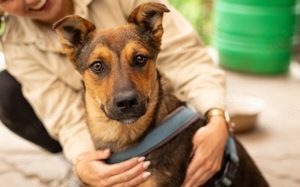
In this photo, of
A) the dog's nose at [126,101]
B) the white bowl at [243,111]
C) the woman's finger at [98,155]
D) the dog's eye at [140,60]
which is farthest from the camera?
the white bowl at [243,111]

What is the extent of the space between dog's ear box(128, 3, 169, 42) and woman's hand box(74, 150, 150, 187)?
19.8 inches

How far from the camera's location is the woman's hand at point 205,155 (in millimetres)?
2166

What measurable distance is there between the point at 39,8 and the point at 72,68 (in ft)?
1.24

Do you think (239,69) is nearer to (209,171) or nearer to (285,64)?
(285,64)

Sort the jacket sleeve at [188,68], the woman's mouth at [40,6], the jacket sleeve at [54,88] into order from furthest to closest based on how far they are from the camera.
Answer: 1. the jacket sleeve at [54,88]
2. the jacket sleeve at [188,68]
3. the woman's mouth at [40,6]

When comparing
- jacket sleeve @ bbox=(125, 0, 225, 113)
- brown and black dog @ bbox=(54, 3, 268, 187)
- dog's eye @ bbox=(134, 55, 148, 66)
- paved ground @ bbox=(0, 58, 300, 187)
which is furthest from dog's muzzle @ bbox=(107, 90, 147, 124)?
paved ground @ bbox=(0, 58, 300, 187)

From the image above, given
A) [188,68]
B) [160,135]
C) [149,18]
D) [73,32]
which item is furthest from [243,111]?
[73,32]

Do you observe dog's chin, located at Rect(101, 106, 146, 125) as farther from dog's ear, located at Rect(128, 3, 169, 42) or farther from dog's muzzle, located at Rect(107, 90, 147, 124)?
dog's ear, located at Rect(128, 3, 169, 42)

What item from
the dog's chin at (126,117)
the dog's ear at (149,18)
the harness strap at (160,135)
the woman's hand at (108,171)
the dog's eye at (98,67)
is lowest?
the woman's hand at (108,171)

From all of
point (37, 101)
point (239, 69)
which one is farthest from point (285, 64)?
point (37, 101)

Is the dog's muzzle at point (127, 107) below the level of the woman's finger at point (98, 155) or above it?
above

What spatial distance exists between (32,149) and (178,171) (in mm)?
1423

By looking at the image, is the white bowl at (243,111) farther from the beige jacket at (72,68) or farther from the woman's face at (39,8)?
the woman's face at (39,8)

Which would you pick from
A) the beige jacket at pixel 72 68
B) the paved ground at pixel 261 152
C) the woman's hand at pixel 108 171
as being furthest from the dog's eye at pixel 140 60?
the paved ground at pixel 261 152
